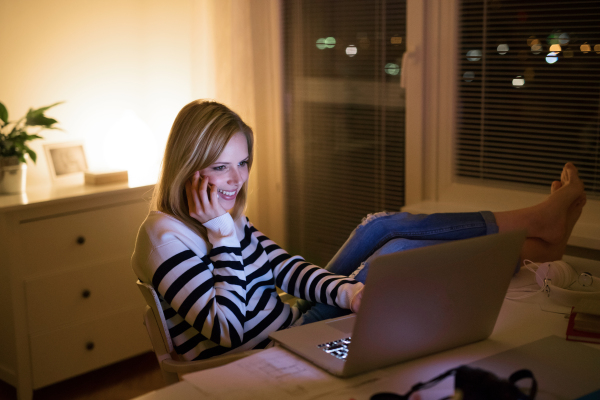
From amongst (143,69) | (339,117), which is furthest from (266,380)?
(143,69)

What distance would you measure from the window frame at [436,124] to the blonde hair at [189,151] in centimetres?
117

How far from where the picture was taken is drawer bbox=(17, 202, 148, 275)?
2.23 meters

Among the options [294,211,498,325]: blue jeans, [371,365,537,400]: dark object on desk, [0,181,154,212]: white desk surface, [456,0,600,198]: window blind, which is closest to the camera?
[371,365,537,400]: dark object on desk

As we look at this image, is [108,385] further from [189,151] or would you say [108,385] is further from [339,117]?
[339,117]

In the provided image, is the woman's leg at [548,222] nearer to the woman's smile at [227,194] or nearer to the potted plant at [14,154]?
the woman's smile at [227,194]

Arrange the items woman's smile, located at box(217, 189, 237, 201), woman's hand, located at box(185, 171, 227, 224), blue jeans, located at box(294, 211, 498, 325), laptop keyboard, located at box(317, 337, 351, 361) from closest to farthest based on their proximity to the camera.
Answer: laptop keyboard, located at box(317, 337, 351, 361), woman's hand, located at box(185, 171, 227, 224), woman's smile, located at box(217, 189, 237, 201), blue jeans, located at box(294, 211, 498, 325)

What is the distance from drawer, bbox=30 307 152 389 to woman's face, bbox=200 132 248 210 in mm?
1230

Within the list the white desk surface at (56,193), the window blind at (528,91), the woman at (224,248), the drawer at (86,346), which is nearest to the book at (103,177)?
the white desk surface at (56,193)

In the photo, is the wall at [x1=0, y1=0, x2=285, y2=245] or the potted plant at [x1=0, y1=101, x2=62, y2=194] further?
the wall at [x1=0, y1=0, x2=285, y2=245]

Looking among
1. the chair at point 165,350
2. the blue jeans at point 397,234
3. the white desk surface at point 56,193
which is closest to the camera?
the chair at point 165,350

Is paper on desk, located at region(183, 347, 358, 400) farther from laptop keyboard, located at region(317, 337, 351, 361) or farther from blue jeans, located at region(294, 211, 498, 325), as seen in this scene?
blue jeans, located at region(294, 211, 498, 325)

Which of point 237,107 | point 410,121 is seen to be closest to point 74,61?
point 237,107

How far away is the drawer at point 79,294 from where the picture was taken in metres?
2.26

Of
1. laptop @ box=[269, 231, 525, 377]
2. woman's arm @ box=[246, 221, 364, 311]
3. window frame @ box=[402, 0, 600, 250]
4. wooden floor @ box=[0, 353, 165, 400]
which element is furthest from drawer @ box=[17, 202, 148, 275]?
laptop @ box=[269, 231, 525, 377]
